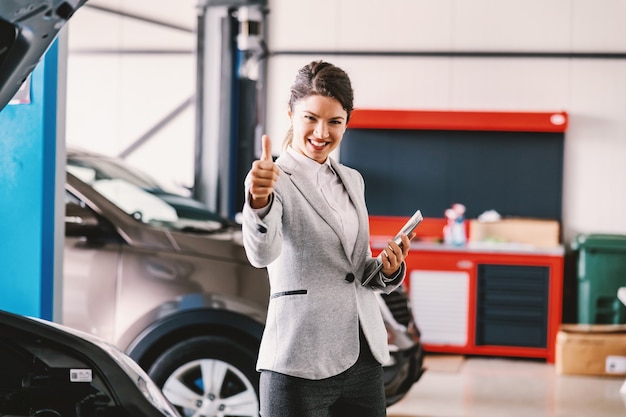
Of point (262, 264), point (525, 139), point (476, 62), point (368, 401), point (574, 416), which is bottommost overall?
point (574, 416)

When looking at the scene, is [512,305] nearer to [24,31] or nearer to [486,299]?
[486,299]

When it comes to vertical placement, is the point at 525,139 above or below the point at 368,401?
above

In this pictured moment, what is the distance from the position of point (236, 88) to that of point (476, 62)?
7.78 feet

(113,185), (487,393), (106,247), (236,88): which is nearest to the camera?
(106,247)

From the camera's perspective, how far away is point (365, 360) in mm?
2195

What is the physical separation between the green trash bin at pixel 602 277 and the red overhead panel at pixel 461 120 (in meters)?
1.03

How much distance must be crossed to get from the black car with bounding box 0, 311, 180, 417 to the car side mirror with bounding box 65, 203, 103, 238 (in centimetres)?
177

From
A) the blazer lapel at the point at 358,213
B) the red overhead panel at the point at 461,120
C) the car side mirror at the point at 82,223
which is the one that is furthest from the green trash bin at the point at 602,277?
the blazer lapel at the point at 358,213

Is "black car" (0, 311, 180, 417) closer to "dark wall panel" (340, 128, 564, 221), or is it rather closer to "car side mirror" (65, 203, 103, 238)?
"car side mirror" (65, 203, 103, 238)

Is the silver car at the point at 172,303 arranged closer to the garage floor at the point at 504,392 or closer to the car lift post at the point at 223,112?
the garage floor at the point at 504,392

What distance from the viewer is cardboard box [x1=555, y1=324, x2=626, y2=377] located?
648 cm

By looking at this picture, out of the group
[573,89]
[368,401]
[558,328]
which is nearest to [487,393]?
[558,328]

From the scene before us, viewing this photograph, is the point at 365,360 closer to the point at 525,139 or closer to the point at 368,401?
the point at 368,401

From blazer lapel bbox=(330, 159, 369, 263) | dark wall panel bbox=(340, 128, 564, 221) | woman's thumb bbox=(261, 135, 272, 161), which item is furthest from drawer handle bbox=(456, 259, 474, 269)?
woman's thumb bbox=(261, 135, 272, 161)
